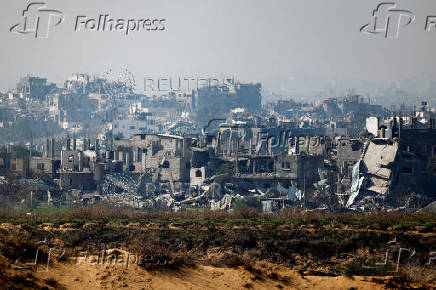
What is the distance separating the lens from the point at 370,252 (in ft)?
68.7

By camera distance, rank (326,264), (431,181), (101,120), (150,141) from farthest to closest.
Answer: (101,120), (150,141), (431,181), (326,264)

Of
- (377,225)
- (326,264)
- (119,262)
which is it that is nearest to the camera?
(119,262)

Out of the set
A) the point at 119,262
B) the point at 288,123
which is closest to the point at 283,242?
the point at 119,262

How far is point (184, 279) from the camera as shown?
15594 mm

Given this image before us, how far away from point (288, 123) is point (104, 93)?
60.7m

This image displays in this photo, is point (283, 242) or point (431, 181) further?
point (431, 181)

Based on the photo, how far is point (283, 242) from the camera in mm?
21453

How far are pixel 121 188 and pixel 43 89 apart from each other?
89.8m

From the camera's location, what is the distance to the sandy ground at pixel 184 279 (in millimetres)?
15109

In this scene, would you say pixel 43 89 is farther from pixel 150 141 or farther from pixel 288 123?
pixel 150 141

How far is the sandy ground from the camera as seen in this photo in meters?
15.1

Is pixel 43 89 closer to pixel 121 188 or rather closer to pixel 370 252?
pixel 121 188

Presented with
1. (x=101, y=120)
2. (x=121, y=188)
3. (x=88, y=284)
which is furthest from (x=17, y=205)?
(x=101, y=120)

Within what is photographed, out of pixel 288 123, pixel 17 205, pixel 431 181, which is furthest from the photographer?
pixel 288 123
